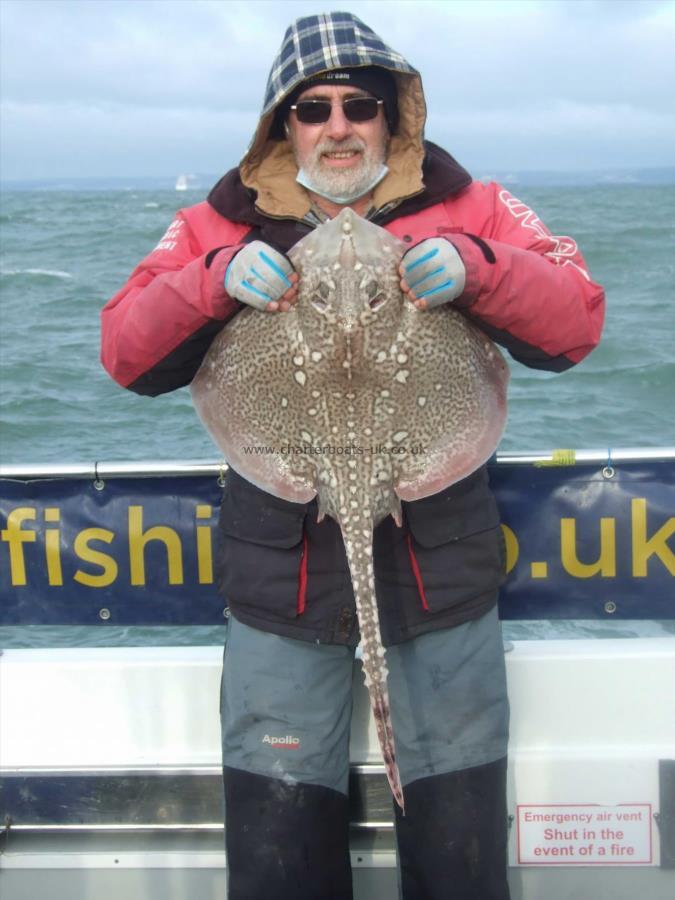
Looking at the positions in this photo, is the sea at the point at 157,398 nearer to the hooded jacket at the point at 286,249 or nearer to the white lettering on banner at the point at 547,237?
the hooded jacket at the point at 286,249

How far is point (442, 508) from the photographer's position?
279 centimetres

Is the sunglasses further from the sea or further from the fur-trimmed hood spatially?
the sea

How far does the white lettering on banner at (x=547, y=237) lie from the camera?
2801 millimetres

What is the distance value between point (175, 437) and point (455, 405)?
27.7 ft

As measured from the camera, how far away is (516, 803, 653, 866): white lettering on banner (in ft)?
10.9

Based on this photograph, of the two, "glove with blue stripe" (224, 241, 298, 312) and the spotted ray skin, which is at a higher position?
"glove with blue stripe" (224, 241, 298, 312)

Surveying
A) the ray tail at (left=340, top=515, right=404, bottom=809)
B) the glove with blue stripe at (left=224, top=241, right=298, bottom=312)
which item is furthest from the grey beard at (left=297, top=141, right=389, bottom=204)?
the ray tail at (left=340, top=515, right=404, bottom=809)

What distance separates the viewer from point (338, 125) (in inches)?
112

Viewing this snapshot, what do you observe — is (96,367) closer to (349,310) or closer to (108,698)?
(108,698)

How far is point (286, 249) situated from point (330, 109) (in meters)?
0.42

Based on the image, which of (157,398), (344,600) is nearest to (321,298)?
(344,600)

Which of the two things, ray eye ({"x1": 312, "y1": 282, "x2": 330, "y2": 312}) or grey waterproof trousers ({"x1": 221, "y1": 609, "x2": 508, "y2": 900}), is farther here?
grey waterproof trousers ({"x1": 221, "y1": 609, "x2": 508, "y2": 900})

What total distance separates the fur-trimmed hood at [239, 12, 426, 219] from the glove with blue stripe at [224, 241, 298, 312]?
486mm

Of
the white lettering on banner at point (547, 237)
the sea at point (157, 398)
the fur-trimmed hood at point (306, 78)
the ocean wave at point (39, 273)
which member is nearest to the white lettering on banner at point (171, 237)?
the fur-trimmed hood at point (306, 78)
